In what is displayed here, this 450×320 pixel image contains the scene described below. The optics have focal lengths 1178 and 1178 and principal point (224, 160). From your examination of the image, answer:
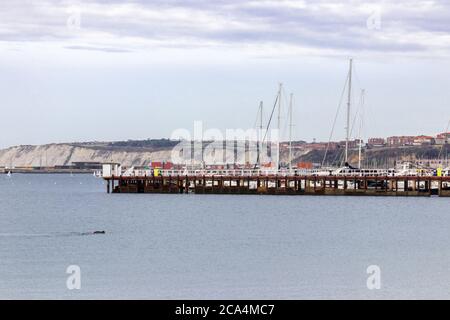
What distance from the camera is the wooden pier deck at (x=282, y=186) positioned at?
368ft

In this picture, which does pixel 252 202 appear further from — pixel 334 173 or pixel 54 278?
pixel 54 278

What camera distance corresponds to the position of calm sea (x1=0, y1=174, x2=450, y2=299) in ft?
141

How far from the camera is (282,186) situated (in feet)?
398

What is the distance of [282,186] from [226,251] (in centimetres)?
6541

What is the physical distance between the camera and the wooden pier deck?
4417 inches

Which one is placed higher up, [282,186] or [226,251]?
[282,186]

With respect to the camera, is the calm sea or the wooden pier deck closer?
the calm sea

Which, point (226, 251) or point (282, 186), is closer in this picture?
point (226, 251)

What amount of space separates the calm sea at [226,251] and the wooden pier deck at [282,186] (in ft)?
57.1

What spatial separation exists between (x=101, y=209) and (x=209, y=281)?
47.9 m

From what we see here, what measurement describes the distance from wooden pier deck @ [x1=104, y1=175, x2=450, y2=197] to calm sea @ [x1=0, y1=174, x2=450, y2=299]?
685 inches

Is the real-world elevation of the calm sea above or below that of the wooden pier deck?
below

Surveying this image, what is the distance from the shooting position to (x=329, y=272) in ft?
157
